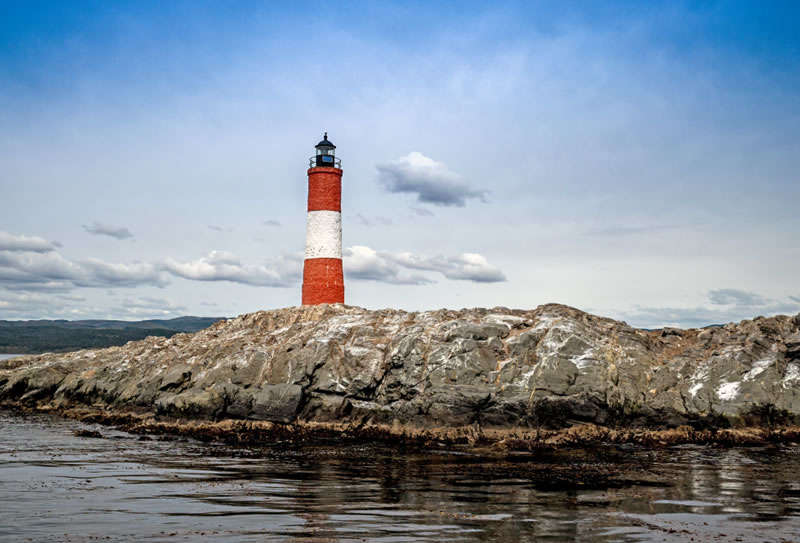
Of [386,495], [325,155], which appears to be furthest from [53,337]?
[386,495]

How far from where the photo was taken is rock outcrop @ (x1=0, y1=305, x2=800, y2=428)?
25297mm

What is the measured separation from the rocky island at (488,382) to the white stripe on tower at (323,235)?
9547 millimetres

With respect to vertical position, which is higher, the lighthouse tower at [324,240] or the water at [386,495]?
the lighthouse tower at [324,240]

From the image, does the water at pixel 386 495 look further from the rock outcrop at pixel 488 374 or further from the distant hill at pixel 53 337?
the distant hill at pixel 53 337

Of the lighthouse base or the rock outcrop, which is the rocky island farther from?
the lighthouse base

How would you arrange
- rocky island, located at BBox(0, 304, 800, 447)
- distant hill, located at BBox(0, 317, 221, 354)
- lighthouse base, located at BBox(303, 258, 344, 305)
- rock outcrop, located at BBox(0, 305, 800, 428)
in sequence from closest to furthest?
rocky island, located at BBox(0, 304, 800, 447) < rock outcrop, located at BBox(0, 305, 800, 428) < lighthouse base, located at BBox(303, 258, 344, 305) < distant hill, located at BBox(0, 317, 221, 354)

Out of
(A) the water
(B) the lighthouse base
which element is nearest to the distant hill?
(B) the lighthouse base

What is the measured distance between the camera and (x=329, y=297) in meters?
43.2

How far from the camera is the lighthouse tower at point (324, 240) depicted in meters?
43.2

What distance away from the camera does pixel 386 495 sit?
48.1 ft

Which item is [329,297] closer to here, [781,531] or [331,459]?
[331,459]

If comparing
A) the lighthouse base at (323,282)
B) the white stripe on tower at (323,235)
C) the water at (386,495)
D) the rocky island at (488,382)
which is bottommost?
the water at (386,495)

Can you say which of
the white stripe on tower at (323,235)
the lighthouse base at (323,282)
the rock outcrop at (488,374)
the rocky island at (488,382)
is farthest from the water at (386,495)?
the white stripe on tower at (323,235)

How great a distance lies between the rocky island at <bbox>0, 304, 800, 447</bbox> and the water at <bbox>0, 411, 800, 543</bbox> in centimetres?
273
